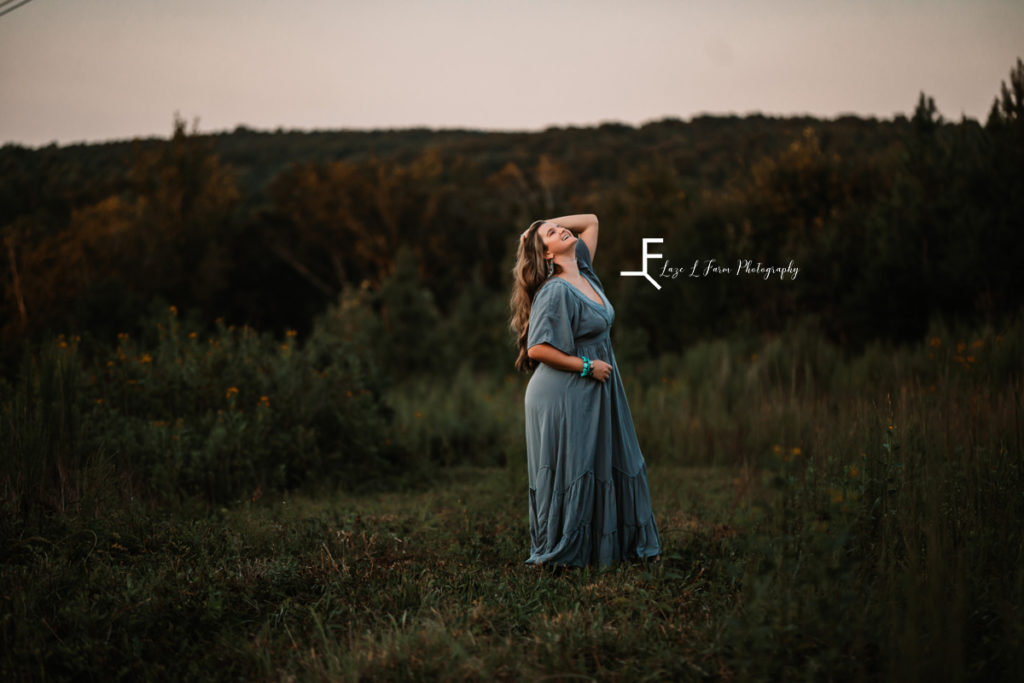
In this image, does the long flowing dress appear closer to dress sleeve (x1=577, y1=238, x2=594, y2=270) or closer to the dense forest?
dress sleeve (x1=577, y1=238, x2=594, y2=270)

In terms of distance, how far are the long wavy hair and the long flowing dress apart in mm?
185

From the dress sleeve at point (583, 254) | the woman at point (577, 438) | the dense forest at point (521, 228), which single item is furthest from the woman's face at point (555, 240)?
the dense forest at point (521, 228)

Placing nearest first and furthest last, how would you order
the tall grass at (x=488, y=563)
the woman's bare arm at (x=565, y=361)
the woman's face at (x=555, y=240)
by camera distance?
1. the tall grass at (x=488, y=563)
2. the woman's bare arm at (x=565, y=361)
3. the woman's face at (x=555, y=240)

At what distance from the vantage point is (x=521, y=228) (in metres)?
30.0

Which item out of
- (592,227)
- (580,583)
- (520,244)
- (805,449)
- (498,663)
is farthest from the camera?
(805,449)

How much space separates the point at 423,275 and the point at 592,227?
29.2 metres

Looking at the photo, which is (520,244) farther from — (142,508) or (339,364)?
(339,364)

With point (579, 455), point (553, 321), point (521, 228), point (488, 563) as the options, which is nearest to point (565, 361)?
point (553, 321)

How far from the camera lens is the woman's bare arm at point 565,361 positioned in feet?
15.0

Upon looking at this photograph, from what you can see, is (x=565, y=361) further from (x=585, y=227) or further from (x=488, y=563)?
(x=488, y=563)

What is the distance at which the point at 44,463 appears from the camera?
561 cm

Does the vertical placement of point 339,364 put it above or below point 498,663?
above

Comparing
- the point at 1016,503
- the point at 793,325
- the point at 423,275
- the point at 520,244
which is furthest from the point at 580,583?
the point at 423,275

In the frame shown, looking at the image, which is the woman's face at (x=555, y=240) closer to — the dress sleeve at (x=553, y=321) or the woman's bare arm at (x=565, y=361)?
the dress sleeve at (x=553, y=321)
